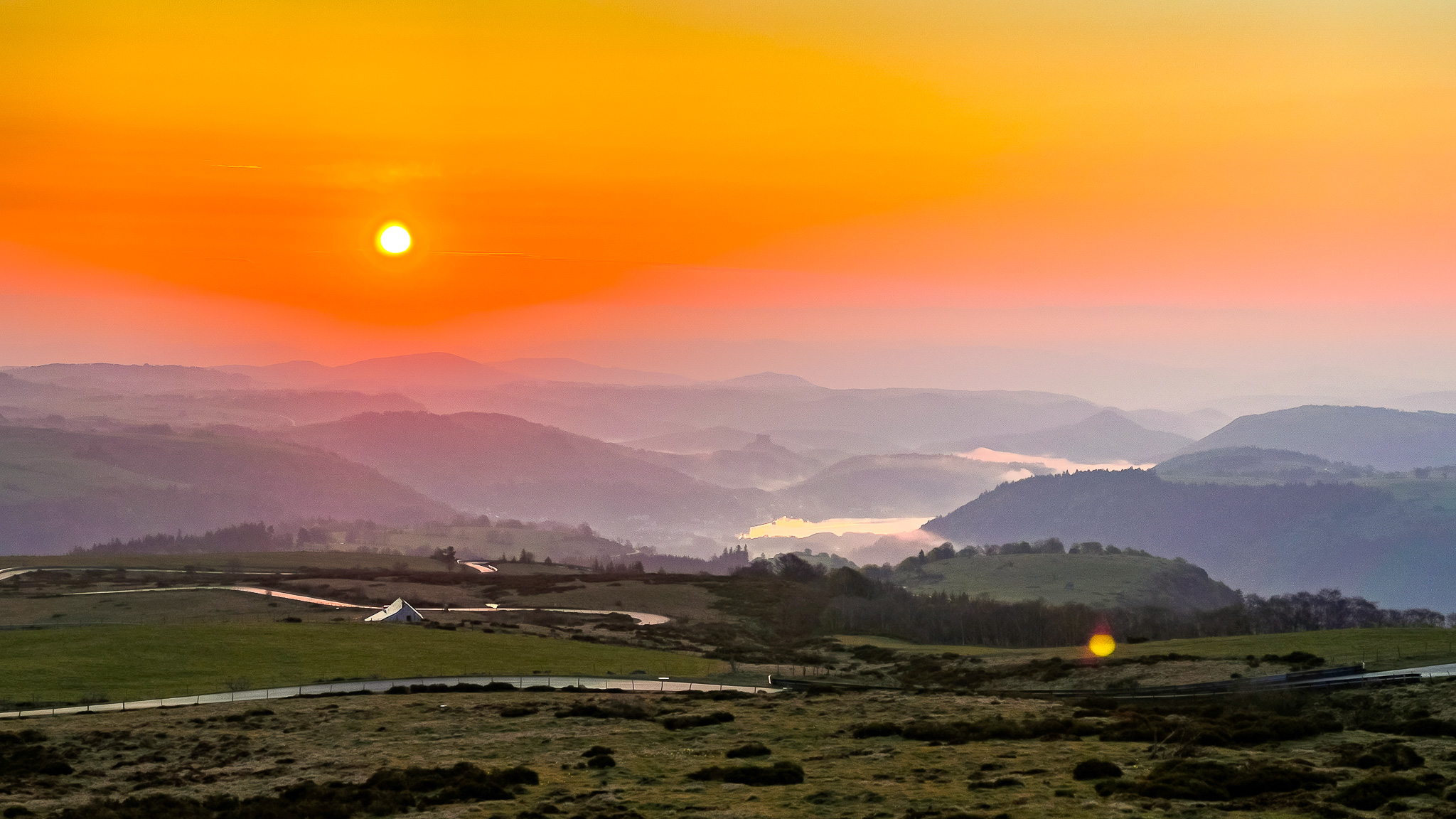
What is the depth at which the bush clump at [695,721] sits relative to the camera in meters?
73.3

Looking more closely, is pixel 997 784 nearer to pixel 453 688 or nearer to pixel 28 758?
pixel 28 758

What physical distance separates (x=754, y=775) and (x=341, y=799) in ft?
59.4

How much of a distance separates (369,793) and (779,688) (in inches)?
2264

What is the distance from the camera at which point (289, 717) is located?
3120 inches

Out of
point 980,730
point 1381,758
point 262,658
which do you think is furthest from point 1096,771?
point 262,658

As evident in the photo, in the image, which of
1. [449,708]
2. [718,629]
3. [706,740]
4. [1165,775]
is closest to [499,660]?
[449,708]

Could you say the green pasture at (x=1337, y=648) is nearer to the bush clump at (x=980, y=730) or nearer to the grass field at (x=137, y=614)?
the bush clump at (x=980, y=730)

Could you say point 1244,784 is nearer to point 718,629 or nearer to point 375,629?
point 375,629

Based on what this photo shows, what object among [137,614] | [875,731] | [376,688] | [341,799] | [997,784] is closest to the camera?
[997,784]

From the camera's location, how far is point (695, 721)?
73.9 meters

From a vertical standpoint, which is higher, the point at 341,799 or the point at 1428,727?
the point at 1428,727

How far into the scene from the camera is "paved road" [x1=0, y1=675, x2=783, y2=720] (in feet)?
291

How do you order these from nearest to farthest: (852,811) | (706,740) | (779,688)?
(852,811) < (706,740) < (779,688)

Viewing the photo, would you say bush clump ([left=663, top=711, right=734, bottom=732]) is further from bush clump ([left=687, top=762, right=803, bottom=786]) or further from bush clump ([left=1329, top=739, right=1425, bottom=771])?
bush clump ([left=1329, top=739, right=1425, bottom=771])
